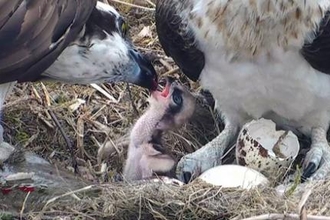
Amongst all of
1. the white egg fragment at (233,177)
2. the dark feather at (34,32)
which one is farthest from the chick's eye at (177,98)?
the dark feather at (34,32)

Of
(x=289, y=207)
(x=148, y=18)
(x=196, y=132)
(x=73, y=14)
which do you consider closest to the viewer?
(x=289, y=207)

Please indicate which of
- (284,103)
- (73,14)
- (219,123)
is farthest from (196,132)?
(73,14)

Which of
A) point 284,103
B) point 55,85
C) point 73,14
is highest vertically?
point 73,14

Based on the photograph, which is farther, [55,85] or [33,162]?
[55,85]

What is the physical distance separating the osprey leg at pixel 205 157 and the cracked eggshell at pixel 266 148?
0.20m

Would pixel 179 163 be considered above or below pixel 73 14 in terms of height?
below

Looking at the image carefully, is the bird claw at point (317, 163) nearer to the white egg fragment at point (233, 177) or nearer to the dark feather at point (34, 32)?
the white egg fragment at point (233, 177)

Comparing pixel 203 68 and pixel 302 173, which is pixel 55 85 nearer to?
pixel 203 68

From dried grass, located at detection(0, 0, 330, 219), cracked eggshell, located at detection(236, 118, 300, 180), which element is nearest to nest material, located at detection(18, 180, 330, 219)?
dried grass, located at detection(0, 0, 330, 219)

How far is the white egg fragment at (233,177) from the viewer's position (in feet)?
14.5

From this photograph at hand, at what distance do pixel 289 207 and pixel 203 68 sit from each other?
3.22ft

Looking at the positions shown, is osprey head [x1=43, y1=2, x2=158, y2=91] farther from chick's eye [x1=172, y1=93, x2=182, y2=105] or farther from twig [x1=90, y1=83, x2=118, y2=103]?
twig [x1=90, y1=83, x2=118, y2=103]

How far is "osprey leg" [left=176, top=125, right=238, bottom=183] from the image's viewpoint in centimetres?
484

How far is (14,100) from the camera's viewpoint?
5254mm
